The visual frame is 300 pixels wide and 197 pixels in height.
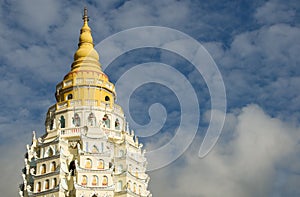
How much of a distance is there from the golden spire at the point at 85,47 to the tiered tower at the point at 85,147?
0.15m

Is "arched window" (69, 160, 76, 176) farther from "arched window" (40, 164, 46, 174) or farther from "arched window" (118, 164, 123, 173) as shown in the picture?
"arched window" (118, 164, 123, 173)

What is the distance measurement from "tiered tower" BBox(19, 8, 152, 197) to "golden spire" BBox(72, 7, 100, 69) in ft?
0.48

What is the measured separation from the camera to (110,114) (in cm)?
7581

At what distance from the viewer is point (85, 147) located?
70.4 metres

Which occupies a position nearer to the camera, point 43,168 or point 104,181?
point 104,181

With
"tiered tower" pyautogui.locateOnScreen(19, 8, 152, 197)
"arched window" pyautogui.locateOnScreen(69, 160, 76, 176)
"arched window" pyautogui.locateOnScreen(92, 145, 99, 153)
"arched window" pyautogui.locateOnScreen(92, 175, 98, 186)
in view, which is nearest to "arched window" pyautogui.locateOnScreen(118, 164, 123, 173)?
"tiered tower" pyautogui.locateOnScreen(19, 8, 152, 197)

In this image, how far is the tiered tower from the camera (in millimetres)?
68438

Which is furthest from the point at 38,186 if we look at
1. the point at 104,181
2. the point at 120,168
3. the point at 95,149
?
the point at 120,168

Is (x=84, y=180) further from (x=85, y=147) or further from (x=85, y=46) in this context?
(x=85, y=46)

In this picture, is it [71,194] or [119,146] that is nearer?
[71,194]

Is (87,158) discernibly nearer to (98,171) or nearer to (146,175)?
(98,171)

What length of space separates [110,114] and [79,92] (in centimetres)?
498

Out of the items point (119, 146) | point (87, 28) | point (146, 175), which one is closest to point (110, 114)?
point (119, 146)

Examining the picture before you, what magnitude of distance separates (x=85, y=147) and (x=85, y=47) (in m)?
17.4
